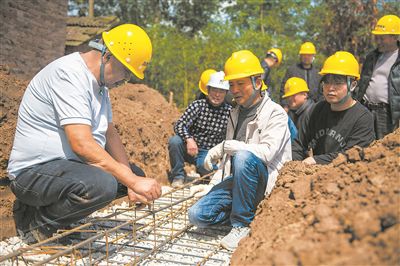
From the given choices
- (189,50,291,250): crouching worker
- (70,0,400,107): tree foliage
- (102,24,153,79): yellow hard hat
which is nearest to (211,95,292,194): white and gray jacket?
(189,50,291,250): crouching worker

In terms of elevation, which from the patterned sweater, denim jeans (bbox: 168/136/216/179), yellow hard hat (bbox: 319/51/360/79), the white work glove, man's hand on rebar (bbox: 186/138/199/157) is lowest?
denim jeans (bbox: 168/136/216/179)

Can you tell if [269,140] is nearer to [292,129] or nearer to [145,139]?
[292,129]

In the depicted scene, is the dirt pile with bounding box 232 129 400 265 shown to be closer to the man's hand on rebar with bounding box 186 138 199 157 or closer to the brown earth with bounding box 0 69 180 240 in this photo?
the brown earth with bounding box 0 69 180 240

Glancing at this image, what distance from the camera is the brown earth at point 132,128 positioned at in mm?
3258

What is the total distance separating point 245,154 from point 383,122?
8.05 feet

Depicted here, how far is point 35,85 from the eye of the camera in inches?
112

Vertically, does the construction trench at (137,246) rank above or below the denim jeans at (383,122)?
below

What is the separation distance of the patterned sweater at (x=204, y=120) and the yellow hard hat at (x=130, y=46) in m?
2.40

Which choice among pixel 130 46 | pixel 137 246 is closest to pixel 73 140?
pixel 130 46

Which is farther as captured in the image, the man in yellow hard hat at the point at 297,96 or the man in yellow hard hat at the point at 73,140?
the man in yellow hard hat at the point at 297,96

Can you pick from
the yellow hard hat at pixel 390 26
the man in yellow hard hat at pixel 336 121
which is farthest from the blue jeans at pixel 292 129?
the yellow hard hat at pixel 390 26

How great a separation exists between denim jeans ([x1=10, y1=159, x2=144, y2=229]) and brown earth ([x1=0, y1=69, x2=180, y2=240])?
0.48 meters

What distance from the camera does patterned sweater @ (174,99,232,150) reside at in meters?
5.38

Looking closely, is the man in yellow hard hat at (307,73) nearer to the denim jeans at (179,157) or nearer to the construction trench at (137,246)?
the denim jeans at (179,157)
